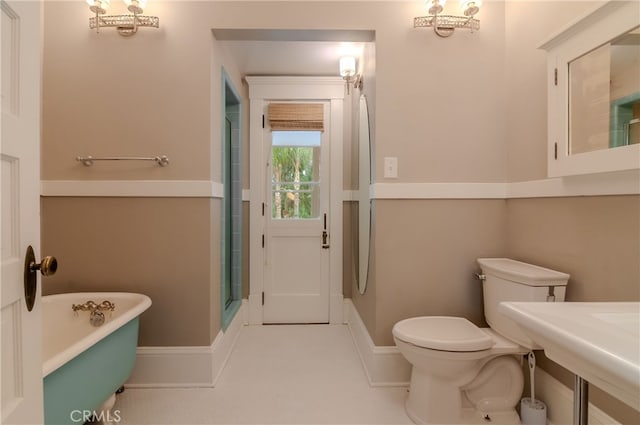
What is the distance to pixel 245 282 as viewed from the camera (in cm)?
309

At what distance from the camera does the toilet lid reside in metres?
1.53

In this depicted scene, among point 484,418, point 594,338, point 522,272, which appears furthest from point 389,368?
point 594,338

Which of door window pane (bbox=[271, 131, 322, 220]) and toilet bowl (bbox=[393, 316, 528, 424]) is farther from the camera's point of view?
door window pane (bbox=[271, 131, 322, 220])

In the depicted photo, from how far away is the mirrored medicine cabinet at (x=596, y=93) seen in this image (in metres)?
1.19

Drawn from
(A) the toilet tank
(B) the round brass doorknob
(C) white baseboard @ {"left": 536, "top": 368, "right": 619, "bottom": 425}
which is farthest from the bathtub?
(C) white baseboard @ {"left": 536, "top": 368, "right": 619, "bottom": 425}

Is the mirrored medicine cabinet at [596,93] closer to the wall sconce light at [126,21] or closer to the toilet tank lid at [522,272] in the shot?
the toilet tank lid at [522,272]

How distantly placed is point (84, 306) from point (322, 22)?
209 centimetres

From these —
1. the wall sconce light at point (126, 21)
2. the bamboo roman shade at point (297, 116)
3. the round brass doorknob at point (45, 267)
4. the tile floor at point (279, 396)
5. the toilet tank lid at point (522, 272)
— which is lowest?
the tile floor at point (279, 396)

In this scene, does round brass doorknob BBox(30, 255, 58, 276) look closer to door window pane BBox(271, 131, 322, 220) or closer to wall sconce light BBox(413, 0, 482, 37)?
wall sconce light BBox(413, 0, 482, 37)

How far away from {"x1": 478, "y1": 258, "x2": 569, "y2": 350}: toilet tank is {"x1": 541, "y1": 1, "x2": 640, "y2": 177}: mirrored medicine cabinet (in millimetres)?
470

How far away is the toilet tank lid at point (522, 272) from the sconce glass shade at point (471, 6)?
1369mm

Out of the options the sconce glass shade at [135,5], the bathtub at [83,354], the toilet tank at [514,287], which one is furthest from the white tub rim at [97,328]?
the toilet tank at [514,287]

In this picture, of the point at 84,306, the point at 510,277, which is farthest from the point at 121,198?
the point at 510,277

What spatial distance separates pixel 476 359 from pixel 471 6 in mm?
1810
